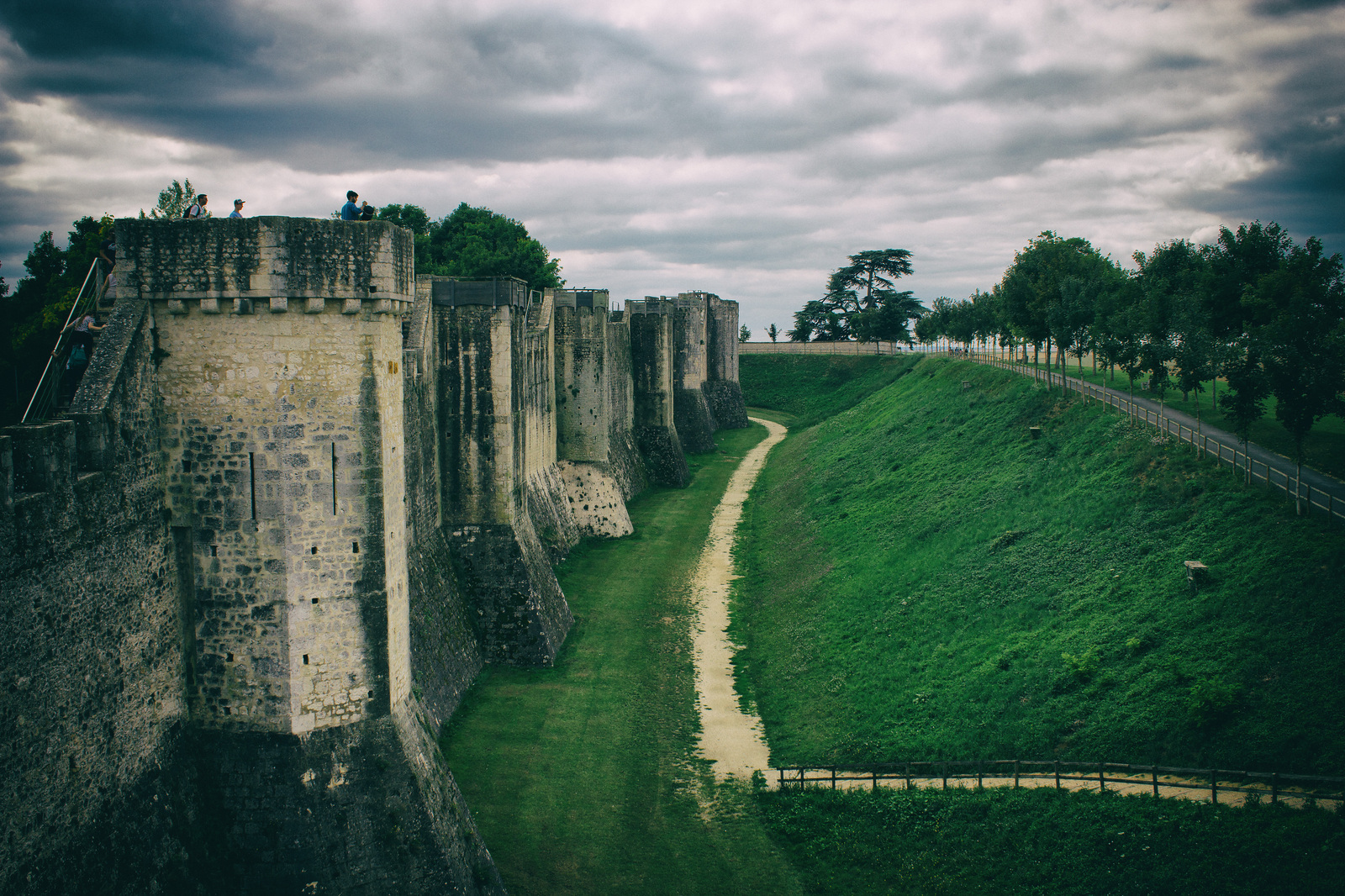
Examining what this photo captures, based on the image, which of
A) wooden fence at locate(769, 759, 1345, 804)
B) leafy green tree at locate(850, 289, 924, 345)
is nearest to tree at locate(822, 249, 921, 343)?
leafy green tree at locate(850, 289, 924, 345)

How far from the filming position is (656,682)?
24.3 meters

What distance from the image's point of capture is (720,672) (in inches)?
1003

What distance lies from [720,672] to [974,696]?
7353mm

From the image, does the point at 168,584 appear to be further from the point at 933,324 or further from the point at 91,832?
the point at 933,324

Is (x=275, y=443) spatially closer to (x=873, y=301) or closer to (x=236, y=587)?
(x=236, y=587)

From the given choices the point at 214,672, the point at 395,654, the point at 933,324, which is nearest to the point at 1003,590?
the point at 395,654

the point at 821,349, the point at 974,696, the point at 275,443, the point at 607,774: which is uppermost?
the point at 821,349

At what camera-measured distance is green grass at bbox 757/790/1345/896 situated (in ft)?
46.2

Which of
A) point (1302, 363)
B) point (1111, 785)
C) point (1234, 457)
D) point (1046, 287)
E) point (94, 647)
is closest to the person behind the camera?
point (94, 647)

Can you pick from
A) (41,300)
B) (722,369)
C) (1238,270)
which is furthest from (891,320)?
(41,300)

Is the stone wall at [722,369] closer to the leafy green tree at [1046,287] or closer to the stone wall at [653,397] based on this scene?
the stone wall at [653,397]

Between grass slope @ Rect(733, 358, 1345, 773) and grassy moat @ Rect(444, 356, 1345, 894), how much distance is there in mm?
72

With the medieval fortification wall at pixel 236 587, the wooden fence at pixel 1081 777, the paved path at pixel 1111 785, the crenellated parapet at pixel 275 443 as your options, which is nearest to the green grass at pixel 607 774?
the paved path at pixel 1111 785

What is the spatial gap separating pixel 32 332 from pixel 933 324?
6944 centimetres
